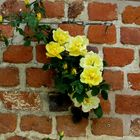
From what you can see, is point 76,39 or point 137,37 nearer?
point 76,39

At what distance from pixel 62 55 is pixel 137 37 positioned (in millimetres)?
303

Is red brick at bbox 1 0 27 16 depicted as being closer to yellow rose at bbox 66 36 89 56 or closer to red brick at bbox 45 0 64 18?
red brick at bbox 45 0 64 18

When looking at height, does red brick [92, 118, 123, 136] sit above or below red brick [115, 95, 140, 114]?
below

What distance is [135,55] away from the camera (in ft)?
5.50

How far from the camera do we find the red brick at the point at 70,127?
1.62 metres

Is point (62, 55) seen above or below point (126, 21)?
below

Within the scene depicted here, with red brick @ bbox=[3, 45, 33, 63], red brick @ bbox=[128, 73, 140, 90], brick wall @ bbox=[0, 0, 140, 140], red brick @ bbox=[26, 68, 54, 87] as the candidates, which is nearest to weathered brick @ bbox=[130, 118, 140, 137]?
brick wall @ bbox=[0, 0, 140, 140]

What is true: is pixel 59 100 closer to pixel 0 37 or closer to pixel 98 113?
pixel 98 113

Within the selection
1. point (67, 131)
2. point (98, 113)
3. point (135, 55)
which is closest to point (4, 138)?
point (67, 131)

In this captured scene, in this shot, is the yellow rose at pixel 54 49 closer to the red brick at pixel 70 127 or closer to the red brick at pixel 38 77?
the red brick at pixel 38 77

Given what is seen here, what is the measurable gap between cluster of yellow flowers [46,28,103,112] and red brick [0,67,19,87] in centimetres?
15

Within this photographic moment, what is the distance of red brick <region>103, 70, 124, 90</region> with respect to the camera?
5.43ft

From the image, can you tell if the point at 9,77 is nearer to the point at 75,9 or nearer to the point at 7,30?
the point at 7,30

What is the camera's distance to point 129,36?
1.68 metres
